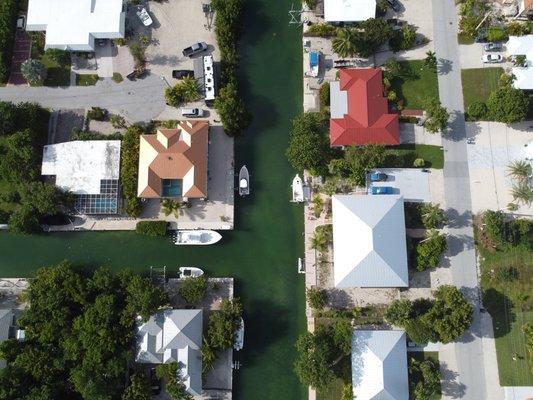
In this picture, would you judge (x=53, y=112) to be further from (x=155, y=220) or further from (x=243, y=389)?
(x=243, y=389)

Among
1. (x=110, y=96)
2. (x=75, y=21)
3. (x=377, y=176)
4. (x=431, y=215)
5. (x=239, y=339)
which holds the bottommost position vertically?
(x=239, y=339)

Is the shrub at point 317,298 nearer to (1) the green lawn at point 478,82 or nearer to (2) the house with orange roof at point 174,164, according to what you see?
(2) the house with orange roof at point 174,164

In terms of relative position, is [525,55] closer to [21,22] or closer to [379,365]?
[379,365]

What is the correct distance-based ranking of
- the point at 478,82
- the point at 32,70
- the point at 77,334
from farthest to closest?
1. the point at 478,82
2. the point at 32,70
3. the point at 77,334

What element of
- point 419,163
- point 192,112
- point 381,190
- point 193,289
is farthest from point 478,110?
point 193,289

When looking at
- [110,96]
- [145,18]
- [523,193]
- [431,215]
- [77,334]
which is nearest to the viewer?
[77,334]

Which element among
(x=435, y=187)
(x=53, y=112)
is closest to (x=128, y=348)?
(x=53, y=112)

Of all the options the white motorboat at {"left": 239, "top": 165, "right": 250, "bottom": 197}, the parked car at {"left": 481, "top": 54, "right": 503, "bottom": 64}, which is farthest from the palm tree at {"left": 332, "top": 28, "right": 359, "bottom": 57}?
the white motorboat at {"left": 239, "top": 165, "right": 250, "bottom": 197}

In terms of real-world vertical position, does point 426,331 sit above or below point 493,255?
below
